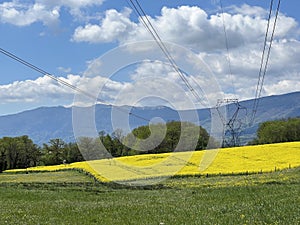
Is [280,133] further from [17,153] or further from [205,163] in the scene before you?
[17,153]

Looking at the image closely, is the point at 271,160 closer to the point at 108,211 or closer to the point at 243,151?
the point at 243,151

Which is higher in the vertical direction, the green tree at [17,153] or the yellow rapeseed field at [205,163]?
the green tree at [17,153]

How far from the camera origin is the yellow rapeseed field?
46.8 metres

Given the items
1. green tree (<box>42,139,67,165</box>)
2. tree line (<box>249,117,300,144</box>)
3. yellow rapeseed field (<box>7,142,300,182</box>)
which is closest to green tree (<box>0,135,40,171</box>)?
green tree (<box>42,139,67,165</box>)

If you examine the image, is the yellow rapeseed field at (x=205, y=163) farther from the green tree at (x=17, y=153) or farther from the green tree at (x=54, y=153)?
the green tree at (x=17, y=153)

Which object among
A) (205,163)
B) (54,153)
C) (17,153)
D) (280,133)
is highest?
(280,133)

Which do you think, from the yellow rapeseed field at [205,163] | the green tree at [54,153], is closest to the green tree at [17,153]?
the green tree at [54,153]

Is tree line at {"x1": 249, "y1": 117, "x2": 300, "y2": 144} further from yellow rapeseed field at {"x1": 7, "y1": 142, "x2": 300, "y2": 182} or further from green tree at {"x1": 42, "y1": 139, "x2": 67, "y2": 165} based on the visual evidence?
yellow rapeseed field at {"x1": 7, "y1": 142, "x2": 300, "y2": 182}

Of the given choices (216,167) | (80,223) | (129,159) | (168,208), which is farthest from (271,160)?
(80,223)

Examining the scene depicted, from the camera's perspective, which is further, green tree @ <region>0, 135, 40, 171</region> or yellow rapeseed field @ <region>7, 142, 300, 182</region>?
green tree @ <region>0, 135, 40, 171</region>

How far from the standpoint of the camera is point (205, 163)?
5419cm

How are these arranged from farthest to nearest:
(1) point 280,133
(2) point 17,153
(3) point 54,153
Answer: (3) point 54,153
(2) point 17,153
(1) point 280,133

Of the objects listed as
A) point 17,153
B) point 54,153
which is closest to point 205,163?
point 54,153

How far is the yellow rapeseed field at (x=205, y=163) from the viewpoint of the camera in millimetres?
46750
